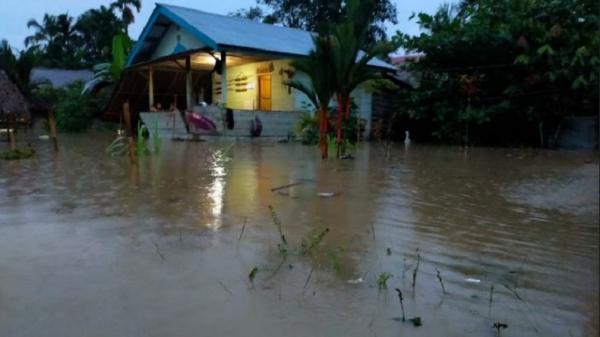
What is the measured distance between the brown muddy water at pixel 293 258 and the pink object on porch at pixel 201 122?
347 inches

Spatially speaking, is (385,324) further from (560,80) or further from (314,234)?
(560,80)

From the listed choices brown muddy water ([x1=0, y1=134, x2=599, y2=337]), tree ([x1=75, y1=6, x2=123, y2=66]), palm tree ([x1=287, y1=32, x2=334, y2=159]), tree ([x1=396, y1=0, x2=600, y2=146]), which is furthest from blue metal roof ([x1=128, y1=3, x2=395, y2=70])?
tree ([x1=75, y1=6, x2=123, y2=66])

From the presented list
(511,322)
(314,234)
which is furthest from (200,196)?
(511,322)

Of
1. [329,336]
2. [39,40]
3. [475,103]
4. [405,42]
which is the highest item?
[39,40]

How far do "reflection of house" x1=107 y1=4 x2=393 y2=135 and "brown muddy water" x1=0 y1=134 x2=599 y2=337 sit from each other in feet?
32.5

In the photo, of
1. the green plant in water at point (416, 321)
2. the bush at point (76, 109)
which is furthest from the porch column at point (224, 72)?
the green plant in water at point (416, 321)

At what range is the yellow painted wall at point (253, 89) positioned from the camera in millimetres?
17609

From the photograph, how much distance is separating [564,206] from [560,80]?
28.8ft

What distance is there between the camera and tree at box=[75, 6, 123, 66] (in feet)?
114

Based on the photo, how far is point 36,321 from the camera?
6.48ft

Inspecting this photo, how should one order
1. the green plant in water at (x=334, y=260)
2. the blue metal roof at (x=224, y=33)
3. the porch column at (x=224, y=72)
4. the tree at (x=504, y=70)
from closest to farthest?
1. the green plant in water at (x=334, y=260)
2. the tree at (x=504, y=70)
3. the blue metal roof at (x=224, y=33)
4. the porch column at (x=224, y=72)

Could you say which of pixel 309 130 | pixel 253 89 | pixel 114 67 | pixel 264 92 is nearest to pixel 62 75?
pixel 114 67

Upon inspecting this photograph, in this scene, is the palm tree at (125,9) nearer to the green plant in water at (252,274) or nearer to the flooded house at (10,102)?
the flooded house at (10,102)

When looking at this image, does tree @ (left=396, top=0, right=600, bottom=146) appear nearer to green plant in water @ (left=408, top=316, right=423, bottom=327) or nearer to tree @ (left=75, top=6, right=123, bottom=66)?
green plant in water @ (left=408, top=316, right=423, bottom=327)
